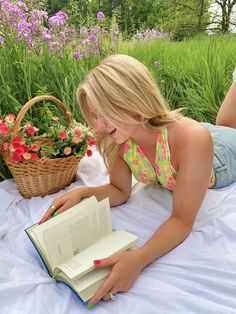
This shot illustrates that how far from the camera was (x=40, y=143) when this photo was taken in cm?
167

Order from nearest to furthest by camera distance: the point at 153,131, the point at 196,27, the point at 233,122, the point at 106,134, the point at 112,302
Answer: the point at 112,302, the point at 153,131, the point at 106,134, the point at 233,122, the point at 196,27

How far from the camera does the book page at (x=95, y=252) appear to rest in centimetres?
101

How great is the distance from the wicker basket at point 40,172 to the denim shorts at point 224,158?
0.68m

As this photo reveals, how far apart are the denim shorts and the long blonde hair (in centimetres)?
52

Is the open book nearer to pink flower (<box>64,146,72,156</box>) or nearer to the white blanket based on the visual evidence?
the white blanket

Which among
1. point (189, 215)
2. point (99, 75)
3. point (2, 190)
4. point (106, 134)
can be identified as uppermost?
point (99, 75)

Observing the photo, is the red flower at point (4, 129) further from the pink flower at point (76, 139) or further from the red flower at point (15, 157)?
the pink flower at point (76, 139)

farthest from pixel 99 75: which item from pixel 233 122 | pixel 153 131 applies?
pixel 233 122

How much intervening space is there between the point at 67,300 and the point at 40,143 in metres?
0.85

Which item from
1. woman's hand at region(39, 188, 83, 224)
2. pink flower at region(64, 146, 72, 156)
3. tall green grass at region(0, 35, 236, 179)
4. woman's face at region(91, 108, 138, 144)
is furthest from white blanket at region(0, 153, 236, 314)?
tall green grass at region(0, 35, 236, 179)

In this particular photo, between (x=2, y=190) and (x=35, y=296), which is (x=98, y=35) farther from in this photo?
(x=35, y=296)

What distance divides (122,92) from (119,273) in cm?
56

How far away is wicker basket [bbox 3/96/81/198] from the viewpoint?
5.25ft

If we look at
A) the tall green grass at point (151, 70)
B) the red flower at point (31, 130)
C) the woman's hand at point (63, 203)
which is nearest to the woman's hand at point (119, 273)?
the woman's hand at point (63, 203)
